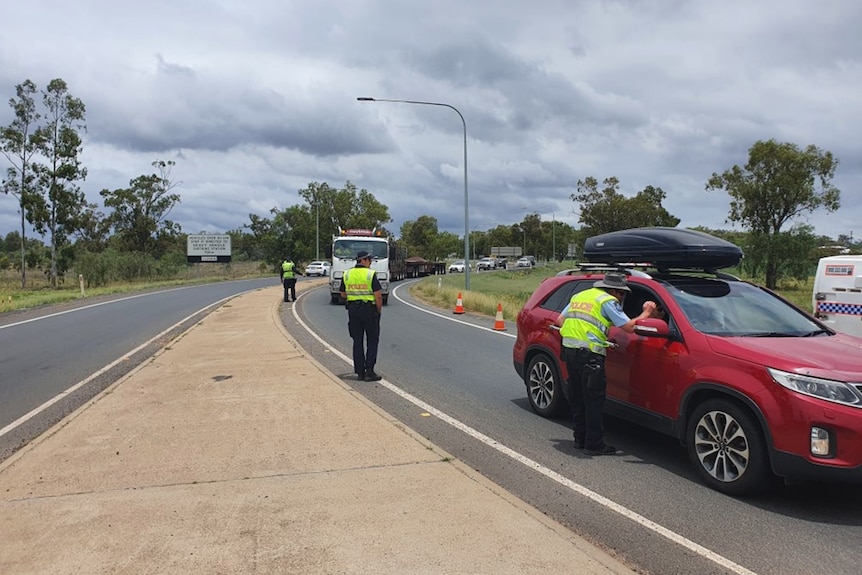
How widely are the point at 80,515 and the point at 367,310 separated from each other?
5028 millimetres

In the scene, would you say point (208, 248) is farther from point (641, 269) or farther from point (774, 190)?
point (641, 269)

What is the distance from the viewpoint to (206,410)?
6938mm

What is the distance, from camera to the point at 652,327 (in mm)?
5125

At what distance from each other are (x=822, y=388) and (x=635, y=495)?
1441 mm

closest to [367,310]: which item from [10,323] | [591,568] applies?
[591,568]

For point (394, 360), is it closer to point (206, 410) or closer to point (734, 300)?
point (206, 410)

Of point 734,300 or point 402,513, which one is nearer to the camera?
point 402,513

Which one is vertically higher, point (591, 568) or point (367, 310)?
point (367, 310)

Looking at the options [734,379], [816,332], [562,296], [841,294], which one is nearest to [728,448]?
[734,379]

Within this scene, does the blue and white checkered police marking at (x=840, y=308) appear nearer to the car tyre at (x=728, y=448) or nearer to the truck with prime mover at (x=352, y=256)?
the car tyre at (x=728, y=448)

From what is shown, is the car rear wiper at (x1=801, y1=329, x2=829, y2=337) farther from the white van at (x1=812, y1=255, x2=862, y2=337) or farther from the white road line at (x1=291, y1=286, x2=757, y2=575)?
the white van at (x1=812, y1=255, x2=862, y2=337)

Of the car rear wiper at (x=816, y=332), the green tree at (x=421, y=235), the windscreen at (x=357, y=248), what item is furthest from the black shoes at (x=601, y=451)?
the green tree at (x=421, y=235)

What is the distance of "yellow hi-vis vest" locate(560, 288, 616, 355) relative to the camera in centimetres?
544

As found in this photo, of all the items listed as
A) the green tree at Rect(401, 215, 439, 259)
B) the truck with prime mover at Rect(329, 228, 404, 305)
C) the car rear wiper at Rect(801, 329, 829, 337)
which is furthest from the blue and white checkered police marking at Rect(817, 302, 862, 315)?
the green tree at Rect(401, 215, 439, 259)
